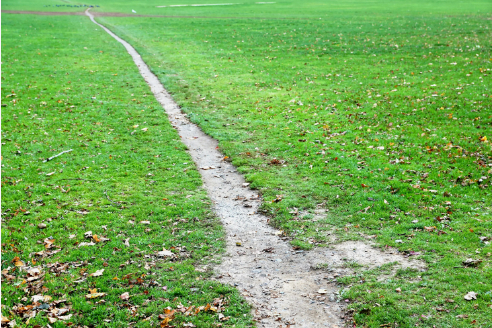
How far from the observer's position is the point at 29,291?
686 centimetres

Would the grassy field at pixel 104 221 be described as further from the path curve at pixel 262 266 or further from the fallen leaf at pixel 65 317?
the path curve at pixel 262 266

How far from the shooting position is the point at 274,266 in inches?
293

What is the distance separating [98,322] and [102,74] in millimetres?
19426

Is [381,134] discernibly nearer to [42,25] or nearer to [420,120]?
[420,120]

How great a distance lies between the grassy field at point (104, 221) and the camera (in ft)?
21.3

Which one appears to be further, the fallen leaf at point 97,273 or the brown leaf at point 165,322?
the fallen leaf at point 97,273

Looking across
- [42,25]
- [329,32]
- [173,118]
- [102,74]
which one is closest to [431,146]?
[173,118]

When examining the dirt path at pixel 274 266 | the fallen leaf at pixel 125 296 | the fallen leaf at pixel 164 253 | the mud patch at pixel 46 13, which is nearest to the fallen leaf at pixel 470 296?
the dirt path at pixel 274 266

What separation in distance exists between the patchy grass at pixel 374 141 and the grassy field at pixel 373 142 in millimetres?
38

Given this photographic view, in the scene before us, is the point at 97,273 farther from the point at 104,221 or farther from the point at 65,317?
the point at 104,221

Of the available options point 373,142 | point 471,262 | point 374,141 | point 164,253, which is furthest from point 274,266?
point 374,141

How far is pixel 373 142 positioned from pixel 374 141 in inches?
4.9

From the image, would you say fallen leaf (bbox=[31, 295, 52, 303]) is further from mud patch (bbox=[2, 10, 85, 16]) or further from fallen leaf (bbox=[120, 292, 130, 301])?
mud patch (bbox=[2, 10, 85, 16])

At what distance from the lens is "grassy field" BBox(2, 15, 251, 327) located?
21.3ft
